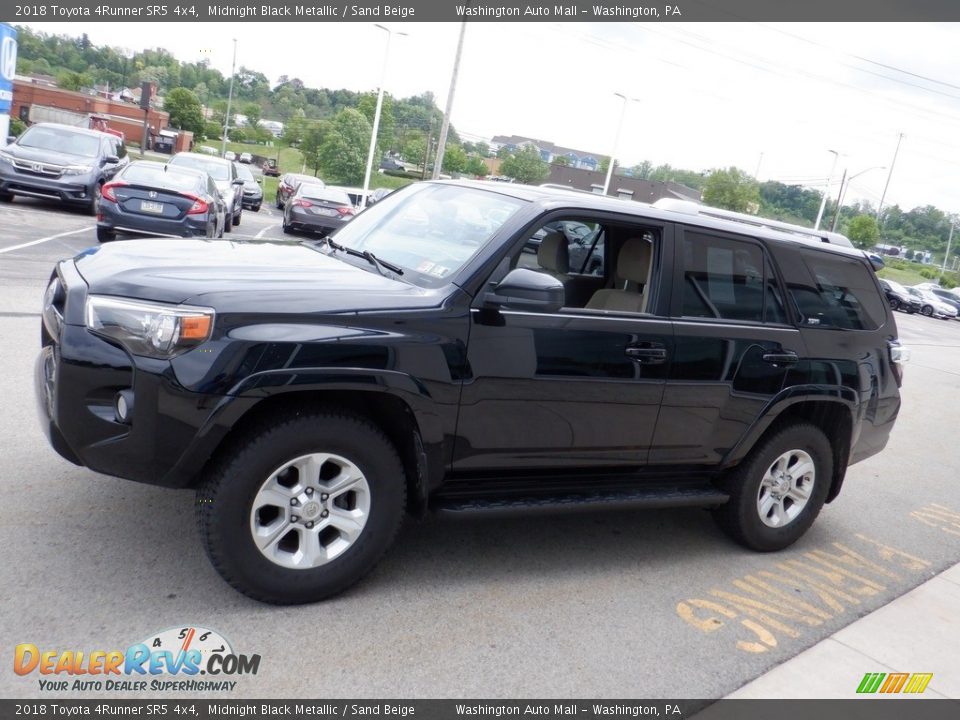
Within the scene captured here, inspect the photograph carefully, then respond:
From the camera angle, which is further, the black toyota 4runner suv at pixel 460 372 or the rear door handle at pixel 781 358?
the rear door handle at pixel 781 358

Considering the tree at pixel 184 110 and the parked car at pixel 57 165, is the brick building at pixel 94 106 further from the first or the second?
the parked car at pixel 57 165

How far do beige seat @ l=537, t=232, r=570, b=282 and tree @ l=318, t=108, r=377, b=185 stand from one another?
191ft

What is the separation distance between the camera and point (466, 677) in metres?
3.40

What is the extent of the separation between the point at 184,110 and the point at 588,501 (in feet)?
303

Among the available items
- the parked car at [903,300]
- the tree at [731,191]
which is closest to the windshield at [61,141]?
the parked car at [903,300]

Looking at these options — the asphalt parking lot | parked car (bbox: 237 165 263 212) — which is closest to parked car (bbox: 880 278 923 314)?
parked car (bbox: 237 165 263 212)

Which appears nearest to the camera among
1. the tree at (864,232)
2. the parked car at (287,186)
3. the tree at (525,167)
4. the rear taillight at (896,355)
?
the rear taillight at (896,355)

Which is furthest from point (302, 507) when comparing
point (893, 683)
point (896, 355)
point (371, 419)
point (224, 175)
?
point (224, 175)

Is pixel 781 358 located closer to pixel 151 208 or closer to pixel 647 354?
pixel 647 354

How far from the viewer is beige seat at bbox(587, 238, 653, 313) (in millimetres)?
4670

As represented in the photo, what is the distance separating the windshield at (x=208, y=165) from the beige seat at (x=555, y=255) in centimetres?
1565

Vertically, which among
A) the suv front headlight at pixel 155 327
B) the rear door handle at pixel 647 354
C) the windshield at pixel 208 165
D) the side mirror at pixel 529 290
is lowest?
the windshield at pixel 208 165

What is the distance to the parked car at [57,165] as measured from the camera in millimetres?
15688

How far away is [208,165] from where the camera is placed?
65.4 ft
